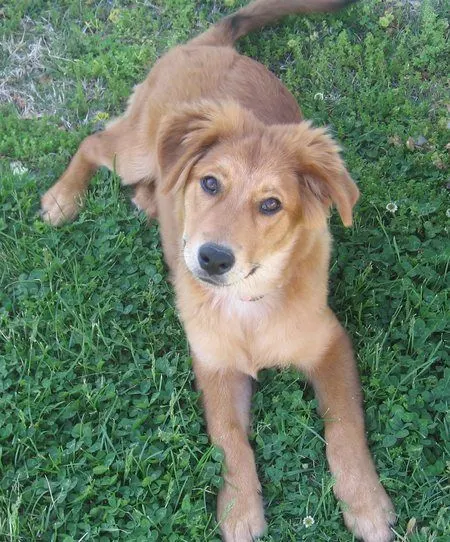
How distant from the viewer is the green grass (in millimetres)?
3438

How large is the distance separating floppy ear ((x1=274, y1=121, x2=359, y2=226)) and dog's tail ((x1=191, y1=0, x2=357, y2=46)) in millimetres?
1887

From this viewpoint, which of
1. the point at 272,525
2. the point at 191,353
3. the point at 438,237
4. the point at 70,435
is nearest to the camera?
the point at 272,525

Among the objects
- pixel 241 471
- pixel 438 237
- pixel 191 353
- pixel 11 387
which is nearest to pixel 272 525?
pixel 241 471

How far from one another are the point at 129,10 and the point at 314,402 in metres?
3.62

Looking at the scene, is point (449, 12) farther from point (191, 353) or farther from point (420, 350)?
point (191, 353)

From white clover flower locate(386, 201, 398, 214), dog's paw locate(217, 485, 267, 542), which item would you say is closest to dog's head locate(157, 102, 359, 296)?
dog's paw locate(217, 485, 267, 542)

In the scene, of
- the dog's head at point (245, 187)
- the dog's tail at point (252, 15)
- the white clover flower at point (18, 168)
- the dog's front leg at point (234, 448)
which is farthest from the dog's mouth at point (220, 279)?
the dog's tail at point (252, 15)

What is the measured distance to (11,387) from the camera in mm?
3814

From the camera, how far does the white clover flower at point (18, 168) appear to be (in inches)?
188

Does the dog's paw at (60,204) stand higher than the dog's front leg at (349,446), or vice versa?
the dog's paw at (60,204)

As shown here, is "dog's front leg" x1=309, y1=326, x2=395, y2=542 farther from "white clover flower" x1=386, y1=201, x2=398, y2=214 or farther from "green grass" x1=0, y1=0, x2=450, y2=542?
"white clover flower" x1=386, y1=201, x2=398, y2=214

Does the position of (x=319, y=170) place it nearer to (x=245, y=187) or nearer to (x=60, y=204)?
(x=245, y=187)

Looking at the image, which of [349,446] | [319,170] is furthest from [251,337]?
[319,170]

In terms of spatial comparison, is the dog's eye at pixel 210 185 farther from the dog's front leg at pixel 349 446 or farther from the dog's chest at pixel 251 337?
the dog's front leg at pixel 349 446
